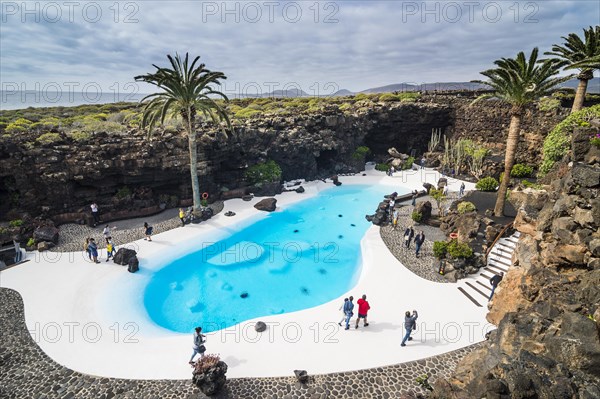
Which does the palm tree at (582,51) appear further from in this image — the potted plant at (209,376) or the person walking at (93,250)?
the person walking at (93,250)

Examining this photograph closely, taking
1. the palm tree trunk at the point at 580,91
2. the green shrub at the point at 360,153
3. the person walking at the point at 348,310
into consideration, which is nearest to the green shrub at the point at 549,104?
the palm tree trunk at the point at 580,91

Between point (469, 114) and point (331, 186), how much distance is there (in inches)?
905

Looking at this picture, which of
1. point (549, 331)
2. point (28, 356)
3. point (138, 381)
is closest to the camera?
point (549, 331)

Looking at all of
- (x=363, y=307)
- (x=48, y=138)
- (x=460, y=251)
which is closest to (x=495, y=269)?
(x=460, y=251)

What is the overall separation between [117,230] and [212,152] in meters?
10.5

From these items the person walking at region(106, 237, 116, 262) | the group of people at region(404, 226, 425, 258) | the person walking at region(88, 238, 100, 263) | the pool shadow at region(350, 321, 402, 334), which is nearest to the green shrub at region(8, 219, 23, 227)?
the person walking at region(88, 238, 100, 263)

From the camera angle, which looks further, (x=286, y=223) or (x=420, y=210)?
(x=286, y=223)

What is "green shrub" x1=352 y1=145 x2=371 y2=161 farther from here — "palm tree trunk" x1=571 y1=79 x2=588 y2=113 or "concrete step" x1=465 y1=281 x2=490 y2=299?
"concrete step" x1=465 y1=281 x2=490 y2=299

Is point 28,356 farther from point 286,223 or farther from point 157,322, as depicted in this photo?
point 286,223

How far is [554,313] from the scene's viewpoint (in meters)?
7.81

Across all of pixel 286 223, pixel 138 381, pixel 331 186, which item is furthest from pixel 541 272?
pixel 331 186

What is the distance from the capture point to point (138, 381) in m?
10.7

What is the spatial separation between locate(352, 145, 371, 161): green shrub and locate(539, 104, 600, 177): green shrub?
21.3 meters

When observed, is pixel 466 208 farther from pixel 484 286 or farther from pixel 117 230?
pixel 117 230
